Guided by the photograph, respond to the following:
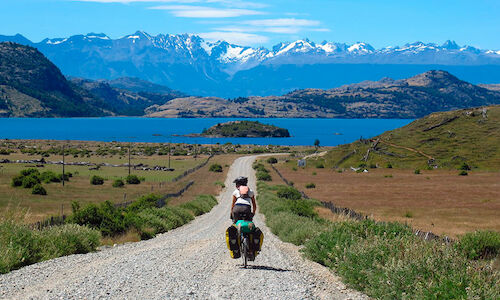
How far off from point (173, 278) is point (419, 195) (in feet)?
159

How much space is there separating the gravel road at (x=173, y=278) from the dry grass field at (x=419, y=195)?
278 inches

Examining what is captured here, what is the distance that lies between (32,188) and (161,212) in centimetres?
3143

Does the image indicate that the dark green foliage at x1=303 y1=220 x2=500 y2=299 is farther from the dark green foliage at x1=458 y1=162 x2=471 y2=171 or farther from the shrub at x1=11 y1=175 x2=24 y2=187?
the dark green foliage at x1=458 y1=162 x2=471 y2=171

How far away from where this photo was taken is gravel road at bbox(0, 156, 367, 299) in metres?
10.7

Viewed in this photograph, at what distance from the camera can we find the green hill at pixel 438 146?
92188 millimetres

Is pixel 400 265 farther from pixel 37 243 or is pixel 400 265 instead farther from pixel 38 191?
pixel 38 191

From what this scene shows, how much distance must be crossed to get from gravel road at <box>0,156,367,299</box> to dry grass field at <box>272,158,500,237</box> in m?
7.07

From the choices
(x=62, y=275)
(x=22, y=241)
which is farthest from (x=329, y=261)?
(x=22, y=241)

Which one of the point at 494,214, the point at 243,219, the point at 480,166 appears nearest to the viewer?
the point at 243,219

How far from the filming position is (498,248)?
18.4 metres

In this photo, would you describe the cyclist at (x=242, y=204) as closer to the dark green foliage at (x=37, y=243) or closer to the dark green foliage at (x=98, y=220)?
the dark green foliage at (x=37, y=243)

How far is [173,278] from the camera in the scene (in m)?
12.2

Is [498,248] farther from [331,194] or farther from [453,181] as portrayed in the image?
[453,181]

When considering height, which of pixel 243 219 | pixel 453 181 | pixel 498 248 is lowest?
pixel 453 181
